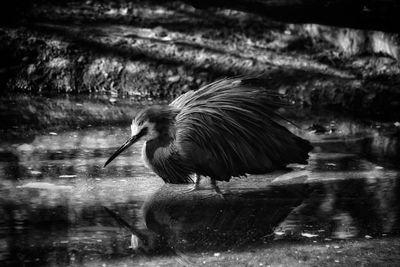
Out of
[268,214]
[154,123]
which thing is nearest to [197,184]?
[154,123]

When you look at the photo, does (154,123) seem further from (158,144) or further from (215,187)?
(215,187)

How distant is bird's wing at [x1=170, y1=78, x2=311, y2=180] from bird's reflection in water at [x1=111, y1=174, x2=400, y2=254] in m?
0.19

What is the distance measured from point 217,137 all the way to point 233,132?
0.13 metres

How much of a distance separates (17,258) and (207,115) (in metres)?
1.86

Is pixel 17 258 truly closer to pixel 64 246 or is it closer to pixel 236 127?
pixel 64 246

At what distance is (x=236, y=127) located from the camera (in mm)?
5199

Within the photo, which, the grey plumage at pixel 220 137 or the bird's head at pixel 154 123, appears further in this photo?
the bird's head at pixel 154 123

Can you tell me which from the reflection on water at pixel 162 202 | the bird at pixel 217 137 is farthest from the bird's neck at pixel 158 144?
the reflection on water at pixel 162 202

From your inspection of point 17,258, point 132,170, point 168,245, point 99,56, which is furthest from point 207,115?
point 99,56

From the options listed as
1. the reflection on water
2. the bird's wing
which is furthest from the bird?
the reflection on water

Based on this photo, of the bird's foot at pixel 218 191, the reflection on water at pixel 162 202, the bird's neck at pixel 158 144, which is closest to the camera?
the reflection on water at pixel 162 202

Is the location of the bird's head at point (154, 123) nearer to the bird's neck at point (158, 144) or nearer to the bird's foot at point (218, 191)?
the bird's neck at point (158, 144)

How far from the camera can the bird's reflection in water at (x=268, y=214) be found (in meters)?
4.25

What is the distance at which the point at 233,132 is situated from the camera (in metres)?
5.18
